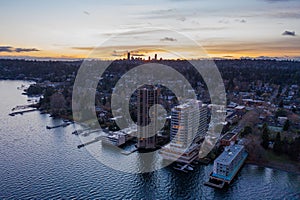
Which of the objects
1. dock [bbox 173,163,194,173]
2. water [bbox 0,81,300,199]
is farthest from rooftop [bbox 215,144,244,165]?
dock [bbox 173,163,194,173]

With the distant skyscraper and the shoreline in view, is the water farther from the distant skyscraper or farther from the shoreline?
the distant skyscraper

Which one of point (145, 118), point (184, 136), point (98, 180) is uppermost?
point (145, 118)

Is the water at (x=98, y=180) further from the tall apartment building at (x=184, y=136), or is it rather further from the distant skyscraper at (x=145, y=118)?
the distant skyscraper at (x=145, y=118)

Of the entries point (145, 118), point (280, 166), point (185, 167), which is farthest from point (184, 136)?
point (280, 166)

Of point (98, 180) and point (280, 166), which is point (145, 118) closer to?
point (98, 180)

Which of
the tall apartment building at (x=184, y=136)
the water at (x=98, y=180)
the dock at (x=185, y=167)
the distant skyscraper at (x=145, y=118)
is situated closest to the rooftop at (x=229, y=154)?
the water at (x=98, y=180)

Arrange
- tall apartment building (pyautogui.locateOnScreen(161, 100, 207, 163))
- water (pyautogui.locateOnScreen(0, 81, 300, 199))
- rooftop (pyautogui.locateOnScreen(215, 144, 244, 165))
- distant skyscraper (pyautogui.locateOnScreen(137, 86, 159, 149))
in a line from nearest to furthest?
water (pyautogui.locateOnScreen(0, 81, 300, 199)) < rooftop (pyautogui.locateOnScreen(215, 144, 244, 165)) < tall apartment building (pyautogui.locateOnScreen(161, 100, 207, 163)) < distant skyscraper (pyautogui.locateOnScreen(137, 86, 159, 149))

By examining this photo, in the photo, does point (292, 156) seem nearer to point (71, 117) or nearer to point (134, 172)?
point (134, 172)
